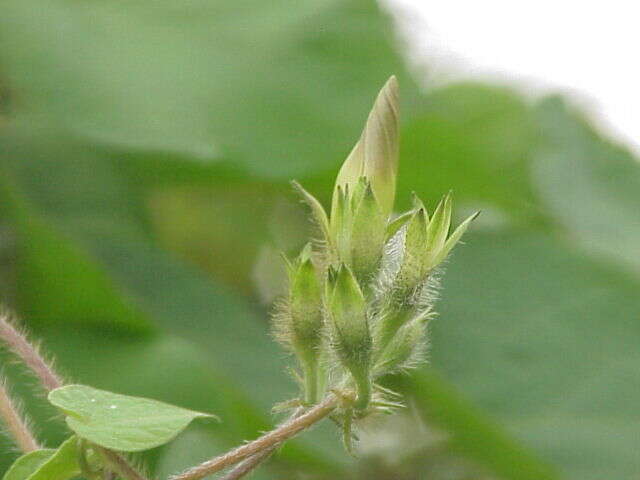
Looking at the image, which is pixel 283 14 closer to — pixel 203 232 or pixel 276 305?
pixel 203 232

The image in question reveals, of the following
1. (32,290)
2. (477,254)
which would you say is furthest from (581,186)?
Result: (32,290)

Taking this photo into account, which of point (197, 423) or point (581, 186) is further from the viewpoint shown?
point (581, 186)

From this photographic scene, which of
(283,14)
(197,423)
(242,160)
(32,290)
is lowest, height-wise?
(197,423)

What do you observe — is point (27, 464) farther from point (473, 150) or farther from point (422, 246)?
point (473, 150)

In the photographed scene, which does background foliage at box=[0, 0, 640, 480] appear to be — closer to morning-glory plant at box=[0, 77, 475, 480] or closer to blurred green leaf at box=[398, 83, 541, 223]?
blurred green leaf at box=[398, 83, 541, 223]

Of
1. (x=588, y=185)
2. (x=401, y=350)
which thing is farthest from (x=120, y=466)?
(x=588, y=185)

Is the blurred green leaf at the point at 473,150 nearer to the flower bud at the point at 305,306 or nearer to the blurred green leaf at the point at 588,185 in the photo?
the blurred green leaf at the point at 588,185

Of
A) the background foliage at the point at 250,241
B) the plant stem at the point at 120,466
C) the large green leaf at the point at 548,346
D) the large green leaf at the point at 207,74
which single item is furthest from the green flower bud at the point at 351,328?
the large green leaf at the point at 548,346
